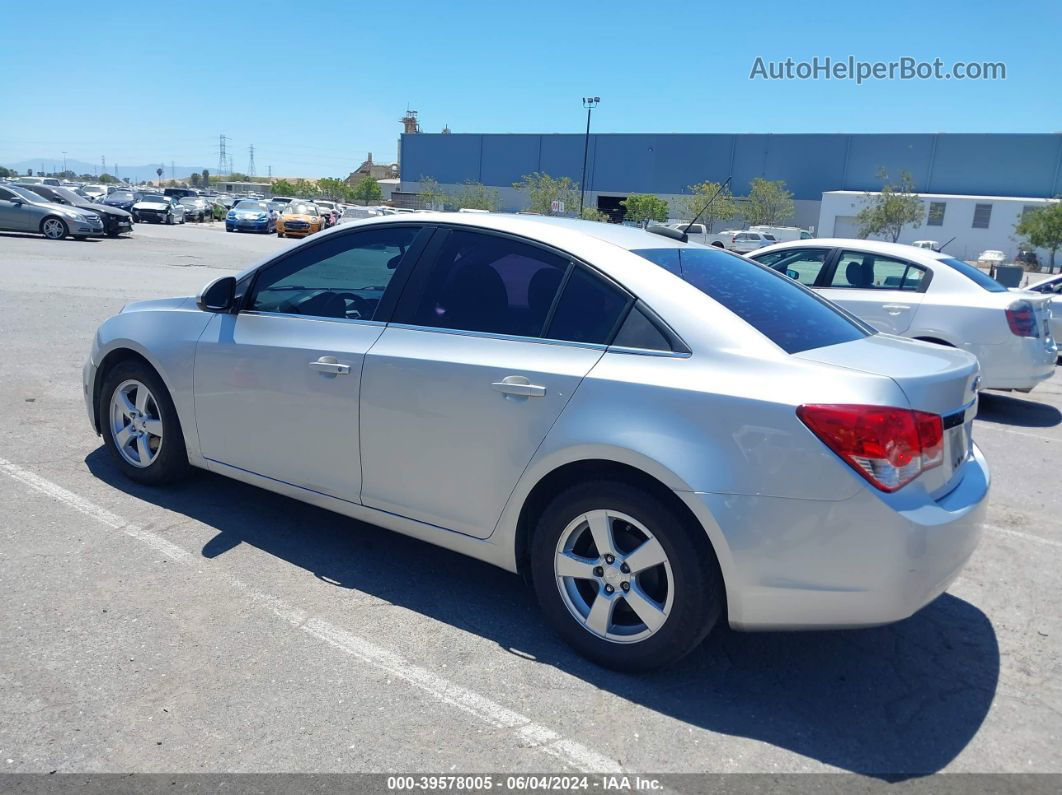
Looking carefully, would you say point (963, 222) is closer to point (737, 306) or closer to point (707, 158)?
point (707, 158)

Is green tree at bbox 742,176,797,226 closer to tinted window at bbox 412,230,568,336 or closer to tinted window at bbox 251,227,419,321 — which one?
tinted window at bbox 251,227,419,321

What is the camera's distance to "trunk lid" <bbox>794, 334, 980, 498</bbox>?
120 inches

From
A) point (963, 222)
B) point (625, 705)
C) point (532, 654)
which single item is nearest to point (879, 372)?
point (625, 705)

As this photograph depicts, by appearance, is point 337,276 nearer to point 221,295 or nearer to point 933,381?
point 221,295

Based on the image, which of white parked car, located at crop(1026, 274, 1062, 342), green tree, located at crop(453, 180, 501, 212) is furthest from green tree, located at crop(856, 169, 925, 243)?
white parked car, located at crop(1026, 274, 1062, 342)

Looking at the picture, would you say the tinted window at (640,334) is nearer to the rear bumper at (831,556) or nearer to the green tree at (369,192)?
the rear bumper at (831,556)

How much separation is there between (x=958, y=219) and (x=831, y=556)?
7002cm

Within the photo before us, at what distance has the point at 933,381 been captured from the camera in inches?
123

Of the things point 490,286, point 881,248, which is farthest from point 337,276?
point 881,248

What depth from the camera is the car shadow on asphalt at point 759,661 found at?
3.05 meters

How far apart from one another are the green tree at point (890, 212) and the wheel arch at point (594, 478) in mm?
63335

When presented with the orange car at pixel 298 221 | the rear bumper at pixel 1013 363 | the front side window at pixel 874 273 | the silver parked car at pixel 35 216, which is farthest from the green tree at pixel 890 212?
the rear bumper at pixel 1013 363

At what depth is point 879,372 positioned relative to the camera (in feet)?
10.1

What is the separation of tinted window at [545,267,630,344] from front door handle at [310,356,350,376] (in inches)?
40.7
